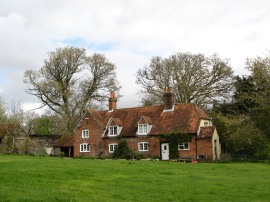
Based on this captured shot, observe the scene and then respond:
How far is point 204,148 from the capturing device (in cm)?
4222

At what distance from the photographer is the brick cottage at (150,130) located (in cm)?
4306

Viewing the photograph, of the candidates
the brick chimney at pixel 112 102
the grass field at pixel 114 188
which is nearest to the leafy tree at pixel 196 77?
the brick chimney at pixel 112 102

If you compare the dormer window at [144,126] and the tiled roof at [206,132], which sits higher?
the dormer window at [144,126]

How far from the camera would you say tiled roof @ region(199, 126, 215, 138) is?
4219cm

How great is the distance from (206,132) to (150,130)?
7.39 meters

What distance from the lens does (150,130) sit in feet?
153

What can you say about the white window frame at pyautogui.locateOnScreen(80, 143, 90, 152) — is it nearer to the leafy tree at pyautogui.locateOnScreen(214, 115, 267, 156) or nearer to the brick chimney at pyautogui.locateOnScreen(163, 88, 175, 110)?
the brick chimney at pyautogui.locateOnScreen(163, 88, 175, 110)

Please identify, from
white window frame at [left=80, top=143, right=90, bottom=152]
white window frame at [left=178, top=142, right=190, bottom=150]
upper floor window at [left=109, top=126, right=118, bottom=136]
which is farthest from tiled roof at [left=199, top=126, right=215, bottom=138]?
white window frame at [left=80, top=143, right=90, bottom=152]

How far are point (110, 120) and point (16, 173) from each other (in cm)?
3145

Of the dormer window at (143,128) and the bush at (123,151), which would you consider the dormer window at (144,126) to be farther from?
the bush at (123,151)

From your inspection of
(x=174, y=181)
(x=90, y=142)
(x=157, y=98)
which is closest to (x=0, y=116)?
(x=90, y=142)

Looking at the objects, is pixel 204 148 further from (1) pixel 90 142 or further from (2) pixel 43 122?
(2) pixel 43 122

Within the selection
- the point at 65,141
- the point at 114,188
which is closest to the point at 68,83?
the point at 65,141

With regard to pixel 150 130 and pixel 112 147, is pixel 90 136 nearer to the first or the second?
pixel 112 147
